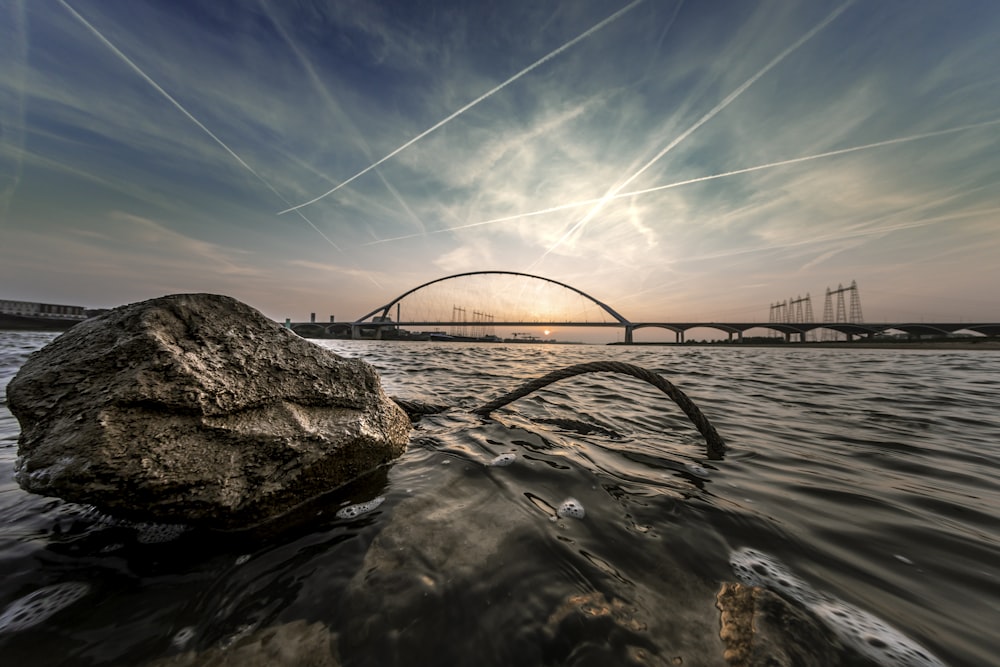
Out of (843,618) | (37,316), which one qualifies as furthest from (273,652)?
(37,316)

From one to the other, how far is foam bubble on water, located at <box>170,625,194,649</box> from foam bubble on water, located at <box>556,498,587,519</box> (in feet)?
6.32

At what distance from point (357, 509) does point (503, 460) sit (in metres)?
1.37

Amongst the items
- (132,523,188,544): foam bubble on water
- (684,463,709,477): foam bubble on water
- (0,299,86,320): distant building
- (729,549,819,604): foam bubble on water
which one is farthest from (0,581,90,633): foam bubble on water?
(0,299,86,320): distant building

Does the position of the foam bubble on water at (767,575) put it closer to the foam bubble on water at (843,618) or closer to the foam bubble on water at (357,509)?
the foam bubble on water at (843,618)

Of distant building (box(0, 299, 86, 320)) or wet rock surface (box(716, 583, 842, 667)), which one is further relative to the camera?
distant building (box(0, 299, 86, 320))

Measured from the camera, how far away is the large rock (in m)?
1.77

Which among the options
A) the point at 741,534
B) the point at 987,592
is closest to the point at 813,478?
the point at 987,592

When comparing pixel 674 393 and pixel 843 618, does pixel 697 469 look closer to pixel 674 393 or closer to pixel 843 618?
pixel 674 393

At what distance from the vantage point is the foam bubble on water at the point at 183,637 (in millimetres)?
1269

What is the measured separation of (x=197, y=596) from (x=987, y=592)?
404cm

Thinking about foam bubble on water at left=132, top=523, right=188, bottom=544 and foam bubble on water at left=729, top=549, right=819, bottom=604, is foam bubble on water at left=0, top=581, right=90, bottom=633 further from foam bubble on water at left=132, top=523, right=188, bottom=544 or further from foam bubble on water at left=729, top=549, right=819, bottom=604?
foam bubble on water at left=729, top=549, right=819, bottom=604

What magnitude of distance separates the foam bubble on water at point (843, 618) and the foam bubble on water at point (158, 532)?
10.7ft

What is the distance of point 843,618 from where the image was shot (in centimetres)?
155

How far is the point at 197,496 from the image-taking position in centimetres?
188
